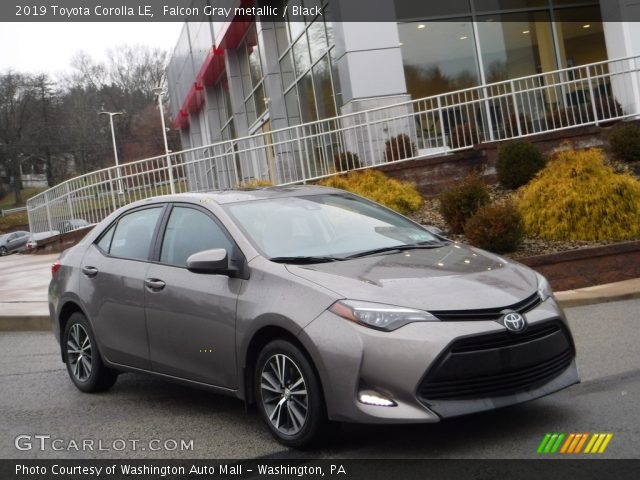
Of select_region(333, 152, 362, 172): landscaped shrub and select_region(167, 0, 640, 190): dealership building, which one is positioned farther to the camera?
select_region(333, 152, 362, 172): landscaped shrub

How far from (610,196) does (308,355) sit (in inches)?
279

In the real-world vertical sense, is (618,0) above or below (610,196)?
above

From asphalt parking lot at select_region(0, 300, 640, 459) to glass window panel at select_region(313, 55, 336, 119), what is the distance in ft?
46.0

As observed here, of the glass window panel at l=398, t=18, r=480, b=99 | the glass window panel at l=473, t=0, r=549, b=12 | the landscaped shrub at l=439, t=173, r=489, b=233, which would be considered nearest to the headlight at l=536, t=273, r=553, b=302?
the landscaped shrub at l=439, t=173, r=489, b=233

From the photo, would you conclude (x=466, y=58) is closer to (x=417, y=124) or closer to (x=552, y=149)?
(x=417, y=124)

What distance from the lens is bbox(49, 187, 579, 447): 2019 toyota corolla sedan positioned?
4.46m

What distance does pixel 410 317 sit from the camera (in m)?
4.50

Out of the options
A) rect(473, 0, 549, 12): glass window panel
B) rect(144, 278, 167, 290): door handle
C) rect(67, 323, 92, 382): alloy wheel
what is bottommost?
rect(67, 323, 92, 382): alloy wheel

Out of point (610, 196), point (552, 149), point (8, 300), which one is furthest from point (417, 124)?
point (8, 300)

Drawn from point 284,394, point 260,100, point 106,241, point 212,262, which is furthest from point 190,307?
point 260,100

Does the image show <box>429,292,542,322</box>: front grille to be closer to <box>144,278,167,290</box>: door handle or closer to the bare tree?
<box>144,278,167,290</box>: door handle

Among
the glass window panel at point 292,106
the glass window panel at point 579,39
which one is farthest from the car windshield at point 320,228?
the glass window panel at point 292,106

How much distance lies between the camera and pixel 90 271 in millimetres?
6754

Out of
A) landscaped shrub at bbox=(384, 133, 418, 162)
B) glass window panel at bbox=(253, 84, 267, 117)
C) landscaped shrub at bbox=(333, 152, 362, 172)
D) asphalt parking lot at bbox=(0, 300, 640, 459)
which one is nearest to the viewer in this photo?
asphalt parking lot at bbox=(0, 300, 640, 459)
